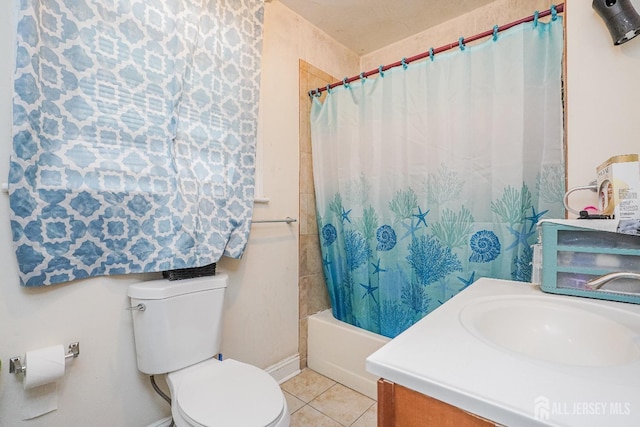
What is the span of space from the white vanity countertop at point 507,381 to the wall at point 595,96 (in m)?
0.68

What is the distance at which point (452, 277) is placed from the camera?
4.91 feet

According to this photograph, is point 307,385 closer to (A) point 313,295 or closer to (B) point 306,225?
(A) point 313,295

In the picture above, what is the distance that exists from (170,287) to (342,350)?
110 centimetres

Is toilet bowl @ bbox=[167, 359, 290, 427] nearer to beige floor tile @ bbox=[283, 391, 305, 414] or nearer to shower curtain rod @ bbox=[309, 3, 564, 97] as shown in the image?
beige floor tile @ bbox=[283, 391, 305, 414]

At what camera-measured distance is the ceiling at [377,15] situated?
1.77 metres

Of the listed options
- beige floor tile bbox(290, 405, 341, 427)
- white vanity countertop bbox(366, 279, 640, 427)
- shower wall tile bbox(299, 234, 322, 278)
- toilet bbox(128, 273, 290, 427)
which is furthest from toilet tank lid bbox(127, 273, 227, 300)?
white vanity countertop bbox(366, 279, 640, 427)

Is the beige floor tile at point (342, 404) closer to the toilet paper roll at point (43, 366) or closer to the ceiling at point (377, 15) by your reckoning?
the toilet paper roll at point (43, 366)

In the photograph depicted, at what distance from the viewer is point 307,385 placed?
1800mm

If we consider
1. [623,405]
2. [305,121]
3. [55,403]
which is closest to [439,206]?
[305,121]

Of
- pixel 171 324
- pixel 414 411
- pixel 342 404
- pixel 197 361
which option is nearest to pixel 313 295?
pixel 342 404

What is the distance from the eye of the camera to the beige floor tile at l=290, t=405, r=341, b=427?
1.47 meters

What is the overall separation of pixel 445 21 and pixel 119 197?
2.16 meters
